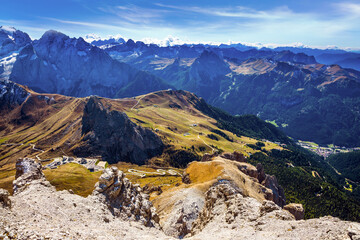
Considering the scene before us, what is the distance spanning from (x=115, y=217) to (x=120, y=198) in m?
7.44

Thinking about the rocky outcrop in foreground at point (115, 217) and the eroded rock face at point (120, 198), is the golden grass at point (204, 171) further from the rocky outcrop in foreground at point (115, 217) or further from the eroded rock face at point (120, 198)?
the eroded rock face at point (120, 198)

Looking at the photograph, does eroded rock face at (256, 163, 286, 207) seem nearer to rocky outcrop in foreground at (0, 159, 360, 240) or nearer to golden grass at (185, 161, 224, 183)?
golden grass at (185, 161, 224, 183)

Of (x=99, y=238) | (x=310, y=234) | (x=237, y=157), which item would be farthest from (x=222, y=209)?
(x=237, y=157)

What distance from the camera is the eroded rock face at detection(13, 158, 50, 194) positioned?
48938mm

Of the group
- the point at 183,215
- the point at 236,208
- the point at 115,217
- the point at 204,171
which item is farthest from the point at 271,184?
the point at 115,217

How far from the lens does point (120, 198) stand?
5500 cm

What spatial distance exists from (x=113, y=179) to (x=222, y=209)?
1163 inches

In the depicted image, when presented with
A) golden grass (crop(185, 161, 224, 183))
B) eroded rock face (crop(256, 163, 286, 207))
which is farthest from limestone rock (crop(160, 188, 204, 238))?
eroded rock face (crop(256, 163, 286, 207))

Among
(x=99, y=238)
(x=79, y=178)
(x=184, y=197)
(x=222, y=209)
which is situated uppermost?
(x=99, y=238)

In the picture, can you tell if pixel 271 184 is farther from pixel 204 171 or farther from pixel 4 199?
pixel 4 199

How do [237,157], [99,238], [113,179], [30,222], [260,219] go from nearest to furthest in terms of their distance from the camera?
[30,222]
[99,238]
[260,219]
[113,179]
[237,157]

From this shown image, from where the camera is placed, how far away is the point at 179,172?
195875 millimetres

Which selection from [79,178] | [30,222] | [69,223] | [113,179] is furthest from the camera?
[79,178]

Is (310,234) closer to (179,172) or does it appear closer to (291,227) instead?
(291,227)
